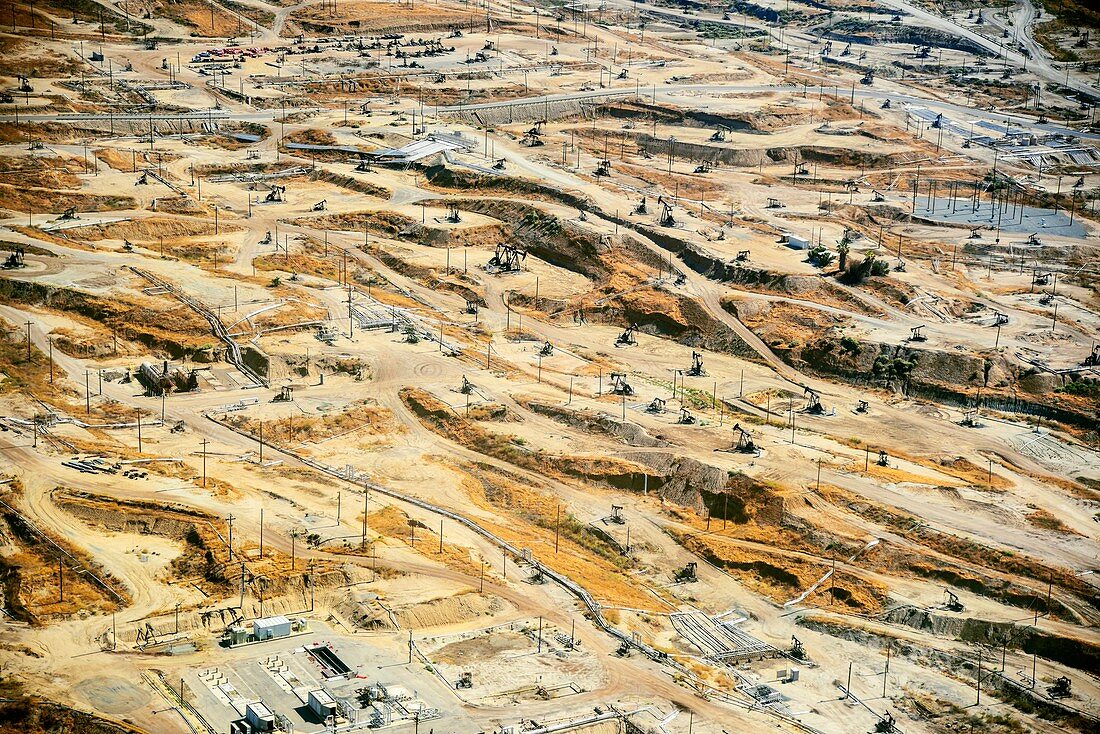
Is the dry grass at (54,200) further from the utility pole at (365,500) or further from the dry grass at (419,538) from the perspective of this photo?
the dry grass at (419,538)

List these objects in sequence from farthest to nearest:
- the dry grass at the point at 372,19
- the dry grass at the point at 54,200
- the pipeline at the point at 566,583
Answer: the dry grass at the point at 372,19, the dry grass at the point at 54,200, the pipeline at the point at 566,583

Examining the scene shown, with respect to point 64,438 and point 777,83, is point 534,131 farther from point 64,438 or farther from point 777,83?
point 64,438

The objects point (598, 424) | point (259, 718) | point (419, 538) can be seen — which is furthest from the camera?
point (598, 424)

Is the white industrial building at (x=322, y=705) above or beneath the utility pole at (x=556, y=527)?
above

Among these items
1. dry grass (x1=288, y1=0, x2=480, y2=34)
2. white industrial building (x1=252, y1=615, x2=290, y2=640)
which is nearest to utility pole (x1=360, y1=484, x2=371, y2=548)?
white industrial building (x1=252, y1=615, x2=290, y2=640)

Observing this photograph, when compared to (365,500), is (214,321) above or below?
above

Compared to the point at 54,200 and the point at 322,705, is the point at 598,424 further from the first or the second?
the point at 54,200

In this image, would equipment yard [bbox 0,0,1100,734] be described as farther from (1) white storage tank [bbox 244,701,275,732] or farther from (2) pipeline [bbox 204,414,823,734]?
(2) pipeline [bbox 204,414,823,734]

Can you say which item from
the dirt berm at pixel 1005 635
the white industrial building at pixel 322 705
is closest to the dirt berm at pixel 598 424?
the dirt berm at pixel 1005 635

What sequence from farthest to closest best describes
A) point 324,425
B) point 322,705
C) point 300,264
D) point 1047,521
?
point 300,264 → point 324,425 → point 1047,521 → point 322,705

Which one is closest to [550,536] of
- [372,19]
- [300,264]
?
[300,264]
